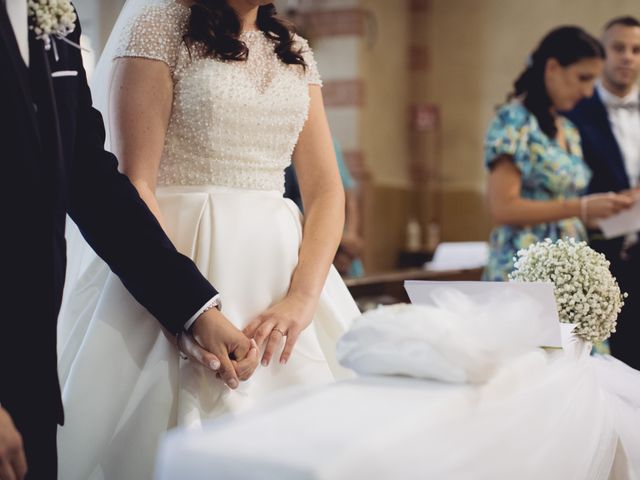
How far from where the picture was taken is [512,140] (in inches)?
147

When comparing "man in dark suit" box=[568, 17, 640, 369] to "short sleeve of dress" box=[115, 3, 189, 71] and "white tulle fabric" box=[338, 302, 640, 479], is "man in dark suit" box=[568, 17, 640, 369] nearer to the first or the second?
"white tulle fabric" box=[338, 302, 640, 479]

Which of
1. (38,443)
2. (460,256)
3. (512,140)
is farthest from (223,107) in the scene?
(460,256)

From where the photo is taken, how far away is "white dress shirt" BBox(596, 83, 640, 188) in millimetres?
4539

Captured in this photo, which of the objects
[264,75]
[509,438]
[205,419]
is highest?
[264,75]

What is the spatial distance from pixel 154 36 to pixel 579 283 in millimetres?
1125

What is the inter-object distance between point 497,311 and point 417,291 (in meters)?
0.29

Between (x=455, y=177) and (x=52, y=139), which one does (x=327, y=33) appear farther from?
(x=52, y=139)

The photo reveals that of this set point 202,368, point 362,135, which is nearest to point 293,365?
point 202,368

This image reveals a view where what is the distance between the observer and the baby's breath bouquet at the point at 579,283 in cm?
222

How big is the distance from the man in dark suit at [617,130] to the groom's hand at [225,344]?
2.53 m

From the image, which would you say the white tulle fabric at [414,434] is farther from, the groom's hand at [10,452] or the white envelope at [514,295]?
the groom's hand at [10,452]

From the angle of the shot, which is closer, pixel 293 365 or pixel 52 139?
pixel 52 139

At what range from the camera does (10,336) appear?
1.48 metres

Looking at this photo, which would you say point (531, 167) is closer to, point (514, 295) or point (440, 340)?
point (514, 295)
